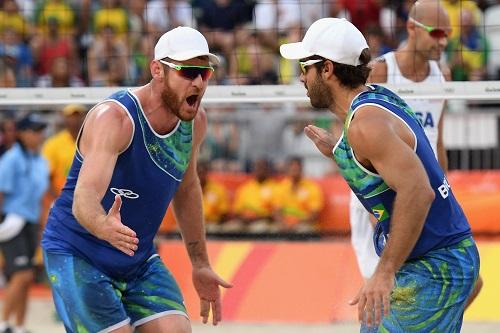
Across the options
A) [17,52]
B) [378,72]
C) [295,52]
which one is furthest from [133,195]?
[17,52]

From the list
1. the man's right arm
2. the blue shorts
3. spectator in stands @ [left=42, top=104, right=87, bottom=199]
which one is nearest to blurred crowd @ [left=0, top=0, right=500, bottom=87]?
spectator in stands @ [left=42, top=104, right=87, bottom=199]

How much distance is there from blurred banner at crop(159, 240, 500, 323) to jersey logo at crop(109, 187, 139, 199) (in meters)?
4.59

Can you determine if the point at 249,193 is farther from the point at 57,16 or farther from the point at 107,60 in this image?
the point at 57,16

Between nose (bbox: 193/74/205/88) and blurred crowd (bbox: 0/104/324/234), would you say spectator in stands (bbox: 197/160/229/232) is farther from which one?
nose (bbox: 193/74/205/88)

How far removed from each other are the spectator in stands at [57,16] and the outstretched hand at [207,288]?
785 cm

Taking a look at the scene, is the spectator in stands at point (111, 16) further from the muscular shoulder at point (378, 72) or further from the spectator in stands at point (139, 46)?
the muscular shoulder at point (378, 72)

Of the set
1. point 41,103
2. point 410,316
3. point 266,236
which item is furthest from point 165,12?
point 410,316

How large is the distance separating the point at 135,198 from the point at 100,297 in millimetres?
498

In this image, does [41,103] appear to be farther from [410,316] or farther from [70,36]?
[70,36]

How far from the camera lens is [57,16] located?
1340 centimetres

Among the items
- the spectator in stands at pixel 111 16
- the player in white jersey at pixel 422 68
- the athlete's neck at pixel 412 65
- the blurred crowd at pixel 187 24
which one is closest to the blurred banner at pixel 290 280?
the blurred crowd at pixel 187 24

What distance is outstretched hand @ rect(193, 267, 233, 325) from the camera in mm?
A: 5809

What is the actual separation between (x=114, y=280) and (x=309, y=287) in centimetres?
486

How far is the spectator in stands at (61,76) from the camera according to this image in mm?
11711
